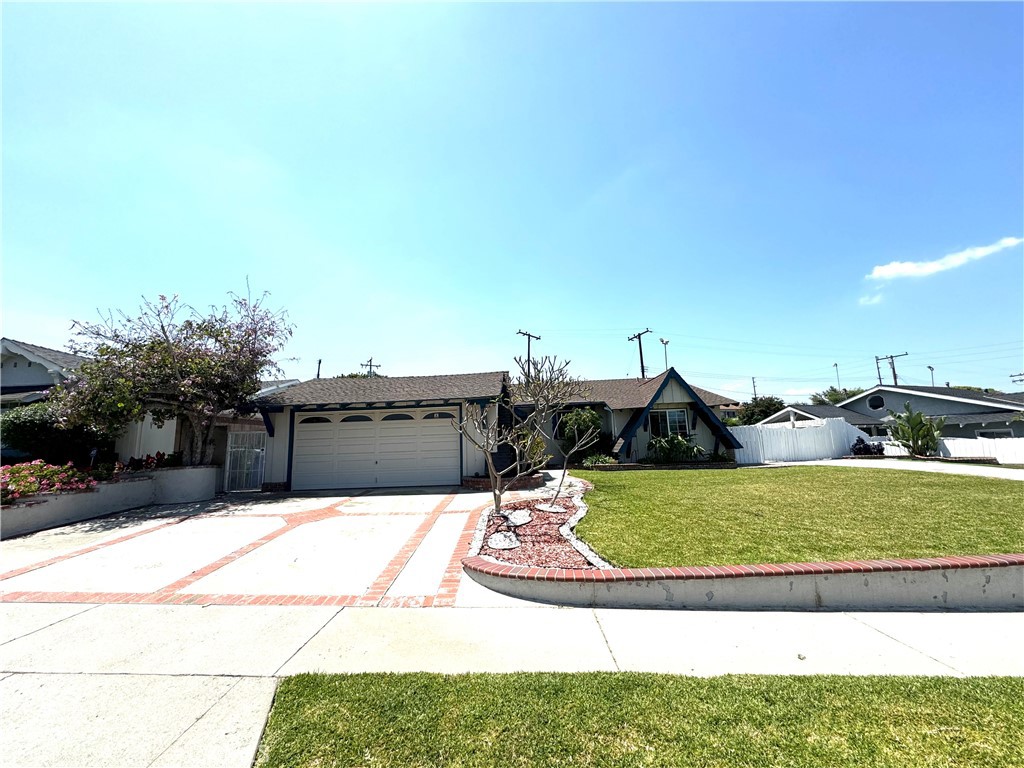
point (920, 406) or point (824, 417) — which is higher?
point (920, 406)

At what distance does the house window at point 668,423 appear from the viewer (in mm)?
18547

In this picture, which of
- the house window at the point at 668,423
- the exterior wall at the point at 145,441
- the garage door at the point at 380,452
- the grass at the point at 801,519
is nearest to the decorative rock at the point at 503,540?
the grass at the point at 801,519

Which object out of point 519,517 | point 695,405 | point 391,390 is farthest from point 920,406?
point 391,390

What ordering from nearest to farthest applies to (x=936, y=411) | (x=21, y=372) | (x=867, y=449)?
(x=21, y=372), (x=867, y=449), (x=936, y=411)

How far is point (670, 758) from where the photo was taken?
2.29 m

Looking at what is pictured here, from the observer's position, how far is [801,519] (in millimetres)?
7402

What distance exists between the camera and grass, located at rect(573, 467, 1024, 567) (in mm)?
5488

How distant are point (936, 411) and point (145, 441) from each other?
41822 millimetres

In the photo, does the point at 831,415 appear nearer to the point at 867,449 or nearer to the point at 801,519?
the point at 867,449

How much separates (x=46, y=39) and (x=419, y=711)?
11640mm

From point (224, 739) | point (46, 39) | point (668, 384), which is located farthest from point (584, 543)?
point (668, 384)

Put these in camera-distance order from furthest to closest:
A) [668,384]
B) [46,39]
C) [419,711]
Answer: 1. [668,384]
2. [46,39]
3. [419,711]

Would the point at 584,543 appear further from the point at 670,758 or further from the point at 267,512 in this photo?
the point at 267,512

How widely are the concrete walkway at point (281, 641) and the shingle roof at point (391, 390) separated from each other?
24.4ft
